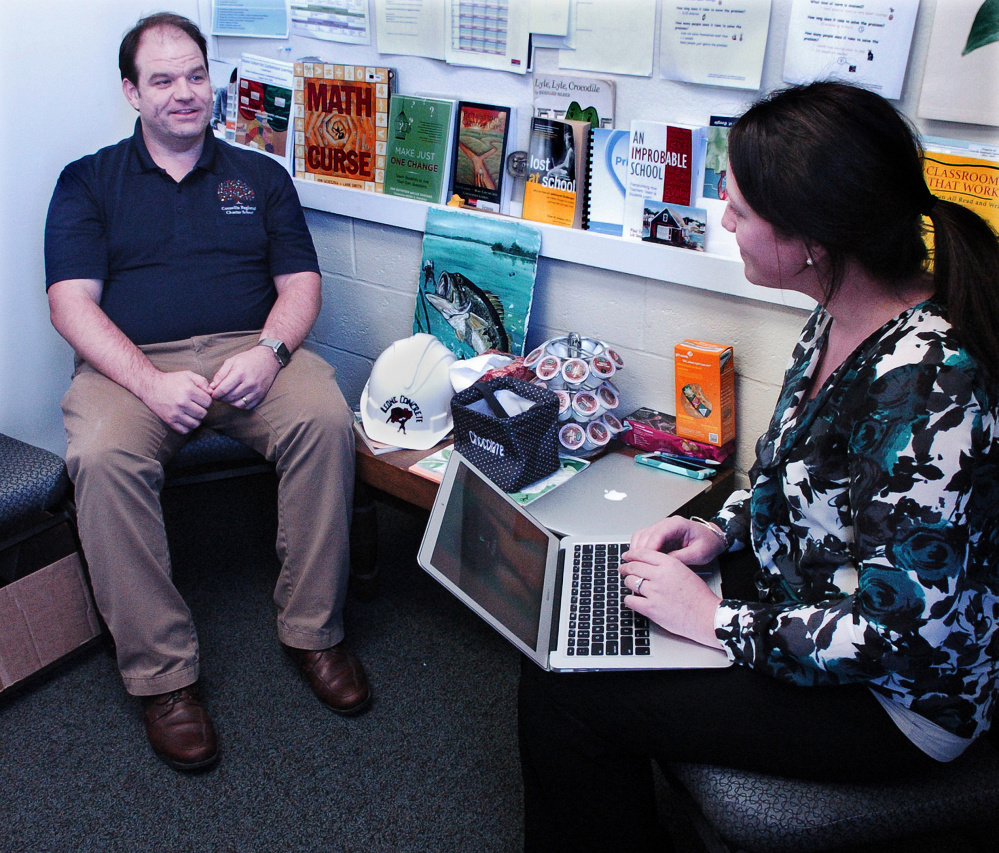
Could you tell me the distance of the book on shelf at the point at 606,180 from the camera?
1.76 metres

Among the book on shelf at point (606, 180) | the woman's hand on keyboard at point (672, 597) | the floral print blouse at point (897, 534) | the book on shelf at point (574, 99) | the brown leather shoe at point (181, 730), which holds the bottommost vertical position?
the brown leather shoe at point (181, 730)

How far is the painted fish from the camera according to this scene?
6.72 ft

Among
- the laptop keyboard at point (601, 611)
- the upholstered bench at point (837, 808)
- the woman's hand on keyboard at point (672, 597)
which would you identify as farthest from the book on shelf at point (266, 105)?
the upholstered bench at point (837, 808)

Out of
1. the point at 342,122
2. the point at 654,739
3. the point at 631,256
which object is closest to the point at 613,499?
the point at 631,256

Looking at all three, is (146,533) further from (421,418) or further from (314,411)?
(421,418)

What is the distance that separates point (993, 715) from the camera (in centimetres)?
110

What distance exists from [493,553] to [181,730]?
2.56 ft

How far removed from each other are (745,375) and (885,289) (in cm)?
73

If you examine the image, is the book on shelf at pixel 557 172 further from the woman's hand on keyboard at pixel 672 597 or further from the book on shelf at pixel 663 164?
the woman's hand on keyboard at pixel 672 597

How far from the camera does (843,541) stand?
1017mm

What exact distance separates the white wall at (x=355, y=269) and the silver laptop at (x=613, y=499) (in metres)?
0.22

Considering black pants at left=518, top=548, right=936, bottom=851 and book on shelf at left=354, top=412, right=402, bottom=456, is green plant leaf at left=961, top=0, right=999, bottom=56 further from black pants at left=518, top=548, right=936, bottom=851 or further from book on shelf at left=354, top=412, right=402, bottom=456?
book on shelf at left=354, top=412, right=402, bottom=456

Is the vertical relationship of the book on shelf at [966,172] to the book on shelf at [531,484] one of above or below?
above

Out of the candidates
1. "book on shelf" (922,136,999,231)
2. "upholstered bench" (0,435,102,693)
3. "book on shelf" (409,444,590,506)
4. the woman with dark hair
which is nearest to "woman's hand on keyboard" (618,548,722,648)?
the woman with dark hair
